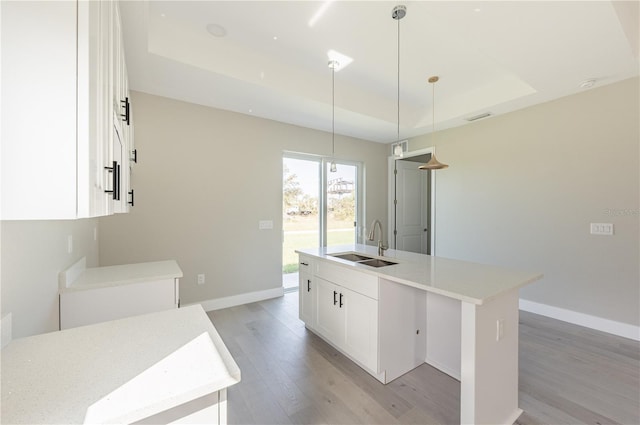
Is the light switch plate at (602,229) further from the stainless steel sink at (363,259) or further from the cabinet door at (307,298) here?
the cabinet door at (307,298)

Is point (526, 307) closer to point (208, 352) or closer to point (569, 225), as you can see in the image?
point (569, 225)

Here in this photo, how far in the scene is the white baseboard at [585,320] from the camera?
110 inches

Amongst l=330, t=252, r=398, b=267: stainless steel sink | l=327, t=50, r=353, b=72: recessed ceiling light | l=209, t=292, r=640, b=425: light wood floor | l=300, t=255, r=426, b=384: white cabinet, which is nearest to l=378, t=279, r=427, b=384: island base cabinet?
l=300, t=255, r=426, b=384: white cabinet

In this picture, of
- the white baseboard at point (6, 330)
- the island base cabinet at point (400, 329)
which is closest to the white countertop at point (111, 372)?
the white baseboard at point (6, 330)

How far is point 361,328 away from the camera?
7.23 feet

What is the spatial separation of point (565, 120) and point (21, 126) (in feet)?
14.9

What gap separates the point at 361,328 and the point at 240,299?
2.18 m

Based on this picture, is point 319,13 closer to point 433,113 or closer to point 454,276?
point 454,276

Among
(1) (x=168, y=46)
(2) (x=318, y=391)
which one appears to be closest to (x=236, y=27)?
(1) (x=168, y=46)

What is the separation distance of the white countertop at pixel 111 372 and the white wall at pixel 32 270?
19 cm

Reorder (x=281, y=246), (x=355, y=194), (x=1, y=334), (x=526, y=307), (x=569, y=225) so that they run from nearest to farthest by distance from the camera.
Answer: (x=1, y=334)
(x=569, y=225)
(x=526, y=307)
(x=281, y=246)
(x=355, y=194)

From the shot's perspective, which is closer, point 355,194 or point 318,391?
point 318,391

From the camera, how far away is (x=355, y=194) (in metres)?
5.18

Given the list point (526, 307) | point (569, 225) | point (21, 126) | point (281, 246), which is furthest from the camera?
point (281, 246)
